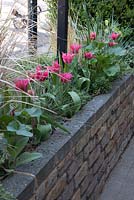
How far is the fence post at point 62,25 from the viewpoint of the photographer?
13.6 feet

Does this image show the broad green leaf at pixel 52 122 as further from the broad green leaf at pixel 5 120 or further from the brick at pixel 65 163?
the broad green leaf at pixel 5 120

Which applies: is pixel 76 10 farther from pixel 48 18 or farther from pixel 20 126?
pixel 20 126

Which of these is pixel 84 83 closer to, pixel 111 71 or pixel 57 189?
pixel 111 71

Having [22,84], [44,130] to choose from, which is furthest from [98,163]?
[22,84]

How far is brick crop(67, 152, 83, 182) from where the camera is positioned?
282 centimetres

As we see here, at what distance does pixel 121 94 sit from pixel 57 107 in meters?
1.26

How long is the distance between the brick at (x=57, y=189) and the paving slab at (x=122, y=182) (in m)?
0.88

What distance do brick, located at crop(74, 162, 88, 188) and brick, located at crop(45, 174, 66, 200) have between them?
23cm

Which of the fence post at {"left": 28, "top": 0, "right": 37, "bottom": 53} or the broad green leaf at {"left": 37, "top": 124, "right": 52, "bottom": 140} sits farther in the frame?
the fence post at {"left": 28, "top": 0, "right": 37, "bottom": 53}

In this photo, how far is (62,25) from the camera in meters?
4.16

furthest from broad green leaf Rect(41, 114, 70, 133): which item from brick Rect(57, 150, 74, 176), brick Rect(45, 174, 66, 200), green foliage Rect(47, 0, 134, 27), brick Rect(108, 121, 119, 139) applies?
green foliage Rect(47, 0, 134, 27)

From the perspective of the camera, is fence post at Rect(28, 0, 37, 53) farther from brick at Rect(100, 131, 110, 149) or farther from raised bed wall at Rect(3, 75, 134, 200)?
brick at Rect(100, 131, 110, 149)

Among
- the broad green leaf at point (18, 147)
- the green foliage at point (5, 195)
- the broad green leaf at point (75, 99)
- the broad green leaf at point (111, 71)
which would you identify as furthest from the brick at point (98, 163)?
the green foliage at point (5, 195)

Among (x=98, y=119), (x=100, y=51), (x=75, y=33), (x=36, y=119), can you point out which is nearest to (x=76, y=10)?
(x=75, y=33)
